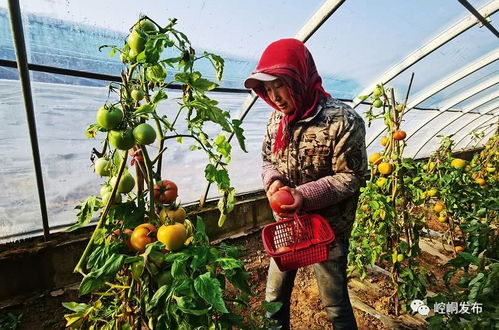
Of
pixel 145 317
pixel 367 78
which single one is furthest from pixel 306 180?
pixel 367 78

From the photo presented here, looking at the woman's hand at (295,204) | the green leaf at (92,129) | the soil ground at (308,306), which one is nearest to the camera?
the green leaf at (92,129)

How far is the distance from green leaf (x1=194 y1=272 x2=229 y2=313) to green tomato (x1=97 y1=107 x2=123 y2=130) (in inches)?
18.4

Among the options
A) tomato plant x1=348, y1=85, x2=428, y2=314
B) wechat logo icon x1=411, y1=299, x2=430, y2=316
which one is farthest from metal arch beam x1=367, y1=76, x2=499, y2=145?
wechat logo icon x1=411, y1=299, x2=430, y2=316

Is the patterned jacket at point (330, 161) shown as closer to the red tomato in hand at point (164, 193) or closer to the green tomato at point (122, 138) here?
the red tomato in hand at point (164, 193)

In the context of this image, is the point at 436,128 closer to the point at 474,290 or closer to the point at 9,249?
the point at 474,290

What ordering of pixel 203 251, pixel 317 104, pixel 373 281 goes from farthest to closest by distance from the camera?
1. pixel 373 281
2. pixel 317 104
3. pixel 203 251

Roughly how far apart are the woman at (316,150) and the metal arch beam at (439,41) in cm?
260

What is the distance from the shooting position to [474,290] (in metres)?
1.08

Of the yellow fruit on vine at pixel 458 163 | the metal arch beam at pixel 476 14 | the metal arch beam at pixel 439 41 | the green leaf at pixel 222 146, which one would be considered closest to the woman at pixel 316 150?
the green leaf at pixel 222 146

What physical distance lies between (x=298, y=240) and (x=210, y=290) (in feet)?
2.85

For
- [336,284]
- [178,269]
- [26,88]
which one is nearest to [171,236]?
[178,269]

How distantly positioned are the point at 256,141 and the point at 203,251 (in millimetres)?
2913

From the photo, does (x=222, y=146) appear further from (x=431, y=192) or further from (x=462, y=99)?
(x=462, y=99)

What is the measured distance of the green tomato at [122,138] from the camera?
29.2 inches
